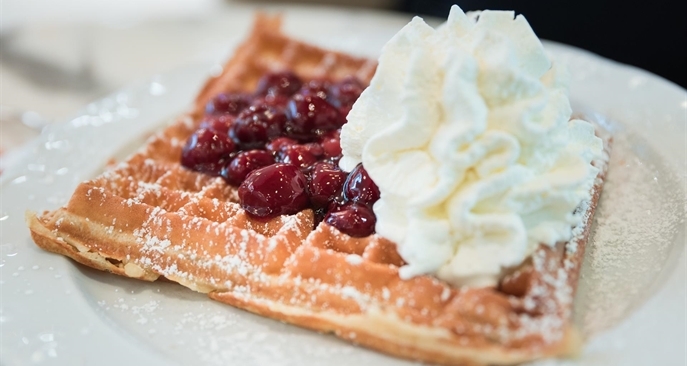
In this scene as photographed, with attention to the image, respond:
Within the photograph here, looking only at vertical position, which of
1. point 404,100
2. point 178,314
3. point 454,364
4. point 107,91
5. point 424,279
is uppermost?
point 404,100

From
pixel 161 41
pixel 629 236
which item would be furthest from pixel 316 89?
pixel 161 41

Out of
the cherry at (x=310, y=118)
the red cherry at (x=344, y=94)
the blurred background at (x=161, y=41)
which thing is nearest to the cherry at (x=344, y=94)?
the red cherry at (x=344, y=94)

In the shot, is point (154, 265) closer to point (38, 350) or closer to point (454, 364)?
point (38, 350)

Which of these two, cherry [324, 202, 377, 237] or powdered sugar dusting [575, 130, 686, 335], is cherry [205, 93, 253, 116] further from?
powdered sugar dusting [575, 130, 686, 335]

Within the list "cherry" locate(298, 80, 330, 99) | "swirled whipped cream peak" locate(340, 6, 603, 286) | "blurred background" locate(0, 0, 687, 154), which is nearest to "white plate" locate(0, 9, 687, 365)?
"swirled whipped cream peak" locate(340, 6, 603, 286)

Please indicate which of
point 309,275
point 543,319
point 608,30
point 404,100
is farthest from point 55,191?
point 608,30

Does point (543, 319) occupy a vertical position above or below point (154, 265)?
above
